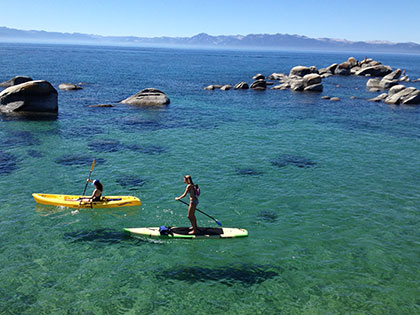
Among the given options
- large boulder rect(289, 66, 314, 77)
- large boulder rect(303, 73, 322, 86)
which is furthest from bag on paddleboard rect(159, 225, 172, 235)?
large boulder rect(289, 66, 314, 77)

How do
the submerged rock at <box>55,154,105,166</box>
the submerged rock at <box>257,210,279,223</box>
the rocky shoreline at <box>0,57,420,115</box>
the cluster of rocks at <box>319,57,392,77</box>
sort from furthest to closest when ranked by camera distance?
1. the cluster of rocks at <box>319,57,392,77</box>
2. the rocky shoreline at <box>0,57,420,115</box>
3. the submerged rock at <box>55,154,105,166</box>
4. the submerged rock at <box>257,210,279,223</box>

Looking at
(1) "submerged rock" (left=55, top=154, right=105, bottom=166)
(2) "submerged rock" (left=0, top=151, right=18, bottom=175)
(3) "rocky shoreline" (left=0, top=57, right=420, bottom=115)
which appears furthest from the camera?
(3) "rocky shoreline" (left=0, top=57, right=420, bottom=115)

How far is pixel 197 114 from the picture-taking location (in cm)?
4812

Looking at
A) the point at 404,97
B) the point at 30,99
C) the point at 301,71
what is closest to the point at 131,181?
the point at 30,99

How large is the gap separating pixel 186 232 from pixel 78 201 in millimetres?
7621

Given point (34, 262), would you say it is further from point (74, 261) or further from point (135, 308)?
point (135, 308)

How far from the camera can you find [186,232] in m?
17.9

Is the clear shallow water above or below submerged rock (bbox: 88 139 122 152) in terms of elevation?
below

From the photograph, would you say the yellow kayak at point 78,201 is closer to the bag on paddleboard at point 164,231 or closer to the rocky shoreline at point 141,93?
the bag on paddleboard at point 164,231

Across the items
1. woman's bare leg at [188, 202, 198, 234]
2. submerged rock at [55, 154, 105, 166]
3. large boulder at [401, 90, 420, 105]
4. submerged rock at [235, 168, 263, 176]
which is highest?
large boulder at [401, 90, 420, 105]

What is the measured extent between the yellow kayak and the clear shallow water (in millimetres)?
513

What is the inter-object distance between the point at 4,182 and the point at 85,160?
6.43 metres

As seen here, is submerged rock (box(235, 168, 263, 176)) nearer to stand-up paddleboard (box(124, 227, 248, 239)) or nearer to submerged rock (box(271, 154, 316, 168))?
submerged rock (box(271, 154, 316, 168))

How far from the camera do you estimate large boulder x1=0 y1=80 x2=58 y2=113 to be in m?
41.8
